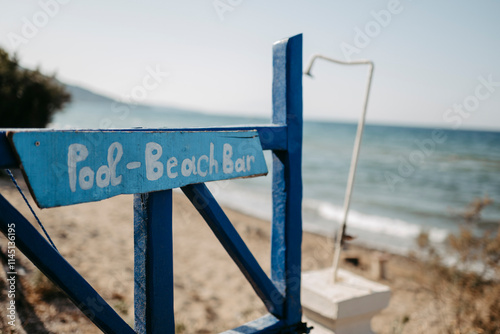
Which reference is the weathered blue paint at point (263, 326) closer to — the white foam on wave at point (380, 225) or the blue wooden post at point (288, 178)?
the blue wooden post at point (288, 178)

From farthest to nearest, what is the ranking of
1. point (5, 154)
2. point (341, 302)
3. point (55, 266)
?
point (341, 302), point (55, 266), point (5, 154)

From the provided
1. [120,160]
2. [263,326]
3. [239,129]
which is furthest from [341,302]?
[120,160]

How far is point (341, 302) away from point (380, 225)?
36.1 feet

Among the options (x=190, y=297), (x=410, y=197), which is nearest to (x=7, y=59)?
(x=190, y=297)

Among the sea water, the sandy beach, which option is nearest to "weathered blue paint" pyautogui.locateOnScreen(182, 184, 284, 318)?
the sandy beach

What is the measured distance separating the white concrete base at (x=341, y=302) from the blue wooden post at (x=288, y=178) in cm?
40

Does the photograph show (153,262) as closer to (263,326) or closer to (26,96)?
(263,326)

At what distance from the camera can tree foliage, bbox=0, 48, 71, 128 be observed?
10.3 metres

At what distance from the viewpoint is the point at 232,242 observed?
1.56 m

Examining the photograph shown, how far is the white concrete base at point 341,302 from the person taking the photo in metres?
2.19

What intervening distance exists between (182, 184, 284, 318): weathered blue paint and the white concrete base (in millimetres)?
511

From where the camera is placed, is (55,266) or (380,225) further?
(380,225)

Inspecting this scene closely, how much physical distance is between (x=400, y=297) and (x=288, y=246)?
5.30 meters

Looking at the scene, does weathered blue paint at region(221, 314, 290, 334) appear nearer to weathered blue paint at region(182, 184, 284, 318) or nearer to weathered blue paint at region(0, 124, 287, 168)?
weathered blue paint at region(182, 184, 284, 318)
